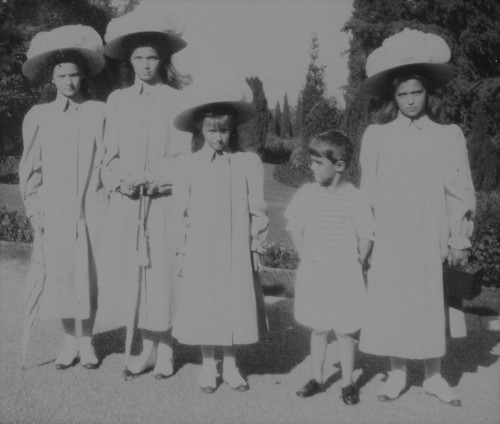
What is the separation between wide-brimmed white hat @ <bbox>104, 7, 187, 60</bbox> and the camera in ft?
14.0

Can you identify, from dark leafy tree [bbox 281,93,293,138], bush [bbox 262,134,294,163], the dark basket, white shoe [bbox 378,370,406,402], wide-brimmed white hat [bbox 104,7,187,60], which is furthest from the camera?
dark leafy tree [bbox 281,93,293,138]

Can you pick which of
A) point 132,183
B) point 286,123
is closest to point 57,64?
point 132,183

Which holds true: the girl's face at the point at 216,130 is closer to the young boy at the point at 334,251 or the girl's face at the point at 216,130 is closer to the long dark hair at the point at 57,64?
the young boy at the point at 334,251

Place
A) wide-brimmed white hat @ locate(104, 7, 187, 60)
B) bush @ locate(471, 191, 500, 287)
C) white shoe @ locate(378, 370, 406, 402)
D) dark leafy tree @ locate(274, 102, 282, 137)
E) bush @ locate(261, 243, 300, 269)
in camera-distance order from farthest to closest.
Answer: dark leafy tree @ locate(274, 102, 282, 137), bush @ locate(261, 243, 300, 269), bush @ locate(471, 191, 500, 287), wide-brimmed white hat @ locate(104, 7, 187, 60), white shoe @ locate(378, 370, 406, 402)

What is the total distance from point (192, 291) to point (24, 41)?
16430 mm

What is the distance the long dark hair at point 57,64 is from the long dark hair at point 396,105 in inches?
83.5

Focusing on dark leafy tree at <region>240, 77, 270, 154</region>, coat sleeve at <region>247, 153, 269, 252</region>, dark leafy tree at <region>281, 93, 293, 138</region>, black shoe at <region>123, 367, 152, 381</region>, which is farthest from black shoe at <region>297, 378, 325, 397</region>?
dark leafy tree at <region>281, 93, 293, 138</region>

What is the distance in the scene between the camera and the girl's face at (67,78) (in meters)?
4.45

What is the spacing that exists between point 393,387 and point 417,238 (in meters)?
0.98

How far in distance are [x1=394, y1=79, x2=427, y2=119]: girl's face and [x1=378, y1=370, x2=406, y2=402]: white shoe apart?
5.54 ft

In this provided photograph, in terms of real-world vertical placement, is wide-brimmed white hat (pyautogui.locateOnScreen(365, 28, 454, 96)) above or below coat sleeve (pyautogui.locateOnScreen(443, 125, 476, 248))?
above

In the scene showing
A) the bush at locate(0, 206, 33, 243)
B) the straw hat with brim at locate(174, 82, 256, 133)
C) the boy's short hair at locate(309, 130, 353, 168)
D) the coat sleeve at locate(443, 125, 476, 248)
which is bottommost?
the bush at locate(0, 206, 33, 243)

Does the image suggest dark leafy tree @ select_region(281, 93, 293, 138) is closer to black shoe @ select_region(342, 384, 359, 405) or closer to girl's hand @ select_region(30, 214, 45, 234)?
girl's hand @ select_region(30, 214, 45, 234)

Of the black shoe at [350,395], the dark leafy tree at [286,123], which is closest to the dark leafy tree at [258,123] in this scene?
the dark leafy tree at [286,123]
